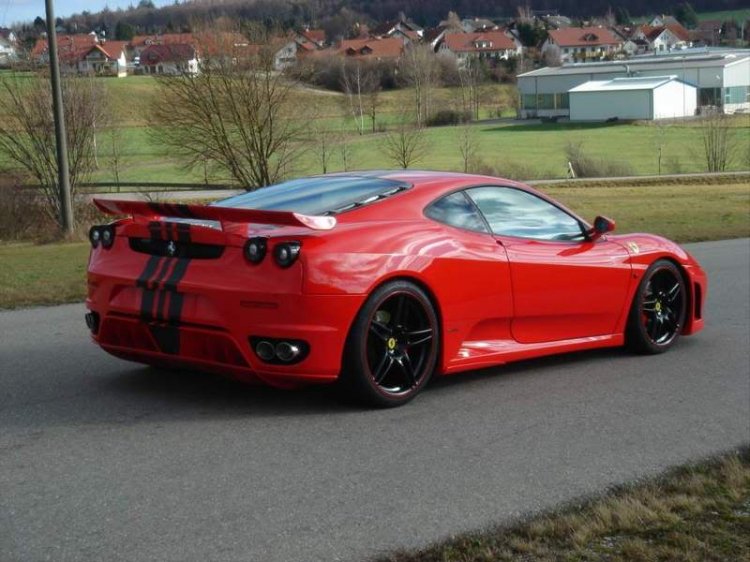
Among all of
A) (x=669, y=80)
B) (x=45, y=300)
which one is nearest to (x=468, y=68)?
(x=669, y=80)

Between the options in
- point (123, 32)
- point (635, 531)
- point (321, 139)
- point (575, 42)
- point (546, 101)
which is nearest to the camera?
point (635, 531)

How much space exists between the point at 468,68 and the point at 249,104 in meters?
84.6

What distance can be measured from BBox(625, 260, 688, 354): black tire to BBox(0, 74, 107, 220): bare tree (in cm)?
2422

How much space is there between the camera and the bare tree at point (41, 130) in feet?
99.3

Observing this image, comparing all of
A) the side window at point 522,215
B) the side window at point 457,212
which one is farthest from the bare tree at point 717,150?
the side window at point 457,212

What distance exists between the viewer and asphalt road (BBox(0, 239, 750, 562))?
4.25 m

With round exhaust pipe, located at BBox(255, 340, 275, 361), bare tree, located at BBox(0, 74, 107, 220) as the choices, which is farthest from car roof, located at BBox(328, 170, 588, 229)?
bare tree, located at BBox(0, 74, 107, 220)

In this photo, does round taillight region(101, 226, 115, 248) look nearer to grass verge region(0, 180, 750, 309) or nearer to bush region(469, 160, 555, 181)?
grass verge region(0, 180, 750, 309)

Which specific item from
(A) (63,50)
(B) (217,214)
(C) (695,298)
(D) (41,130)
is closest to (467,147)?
(A) (63,50)

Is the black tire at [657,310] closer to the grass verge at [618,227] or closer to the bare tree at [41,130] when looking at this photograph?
the grass verge at [618,227]

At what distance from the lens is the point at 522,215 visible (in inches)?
286

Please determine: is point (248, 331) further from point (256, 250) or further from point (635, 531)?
→ point (635, 531)

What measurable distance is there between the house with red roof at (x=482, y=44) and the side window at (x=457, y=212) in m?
179

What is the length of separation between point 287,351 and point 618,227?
53.7 feet
